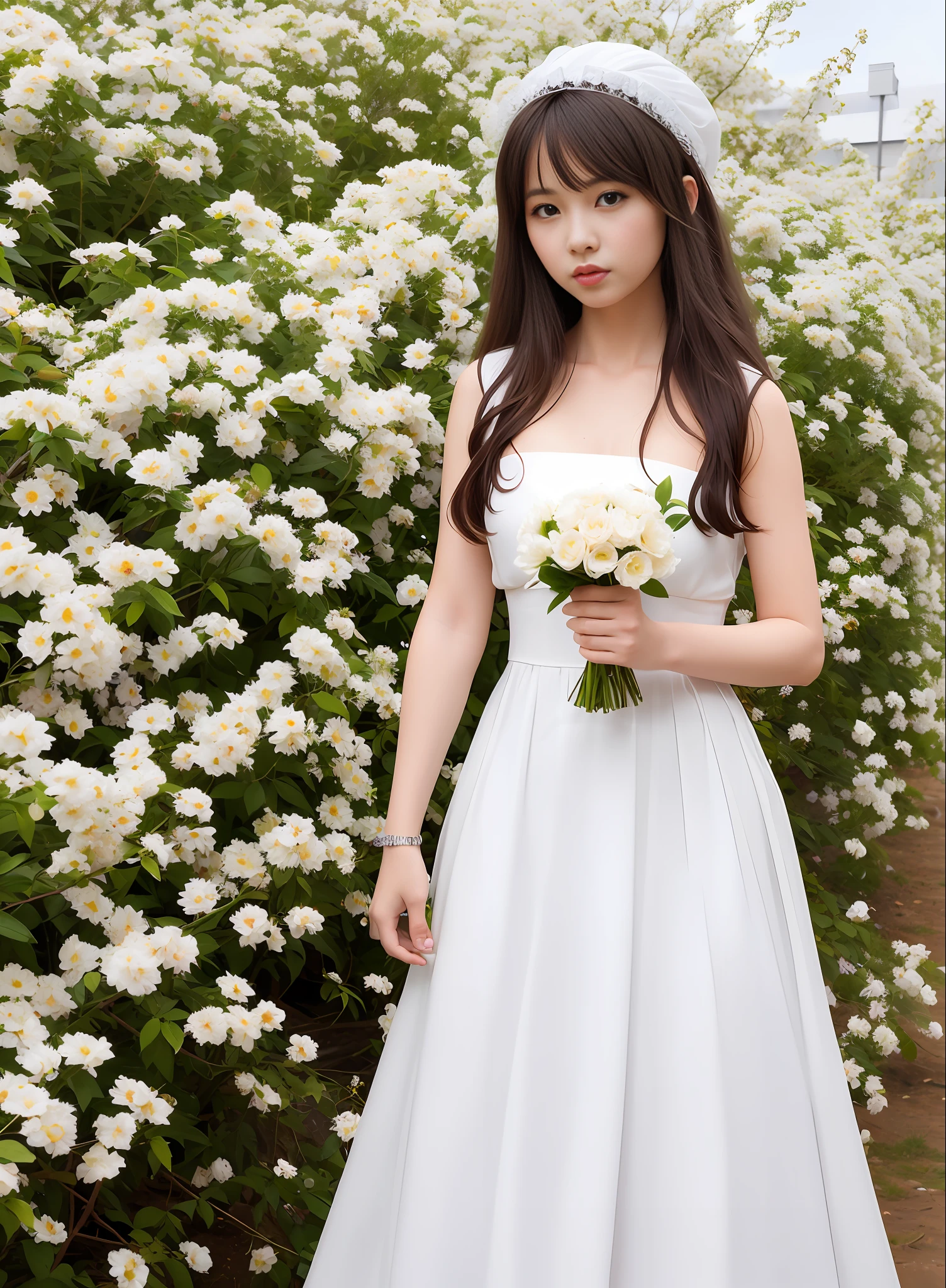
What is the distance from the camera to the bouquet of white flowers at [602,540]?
1.16 metres

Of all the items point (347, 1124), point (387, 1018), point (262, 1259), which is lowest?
point (262, 1259)

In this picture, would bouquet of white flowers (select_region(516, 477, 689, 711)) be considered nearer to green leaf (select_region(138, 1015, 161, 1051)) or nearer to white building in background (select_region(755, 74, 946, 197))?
green leaf (select_region(138, 1015, 161, 1051))

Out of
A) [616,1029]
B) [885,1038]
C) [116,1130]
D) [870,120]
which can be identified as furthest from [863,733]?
[870,120]

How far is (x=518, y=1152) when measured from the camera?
1308mm

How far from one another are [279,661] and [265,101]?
154cm

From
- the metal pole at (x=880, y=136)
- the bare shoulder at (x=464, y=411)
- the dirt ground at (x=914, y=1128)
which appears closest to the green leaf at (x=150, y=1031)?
the bare shoulder at (x=464, y=411)

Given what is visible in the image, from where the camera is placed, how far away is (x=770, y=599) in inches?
59.4

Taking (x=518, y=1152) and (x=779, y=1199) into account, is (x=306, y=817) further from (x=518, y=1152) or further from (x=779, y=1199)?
(x=779, y=1199)

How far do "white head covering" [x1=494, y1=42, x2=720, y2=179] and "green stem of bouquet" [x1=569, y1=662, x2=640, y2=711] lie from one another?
2.42 feet

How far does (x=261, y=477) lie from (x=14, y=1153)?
3.23ft

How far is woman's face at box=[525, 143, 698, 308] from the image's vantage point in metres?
1.44

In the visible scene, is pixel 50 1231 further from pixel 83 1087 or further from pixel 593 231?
pixel 593 231

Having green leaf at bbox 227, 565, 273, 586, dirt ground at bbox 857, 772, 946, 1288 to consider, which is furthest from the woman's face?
dirt ground at bbox 857, 772, 946, 1288

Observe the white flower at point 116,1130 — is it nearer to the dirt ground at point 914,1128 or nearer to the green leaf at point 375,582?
the green leaf at point 375,582
